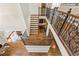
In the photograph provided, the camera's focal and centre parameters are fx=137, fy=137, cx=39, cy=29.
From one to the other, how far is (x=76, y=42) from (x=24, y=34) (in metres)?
3.97

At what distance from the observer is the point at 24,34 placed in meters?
6.78

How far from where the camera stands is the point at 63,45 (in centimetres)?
329

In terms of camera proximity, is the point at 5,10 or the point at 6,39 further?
the point at 6,39

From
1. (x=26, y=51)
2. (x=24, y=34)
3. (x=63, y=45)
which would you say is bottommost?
(x=26, y=51)

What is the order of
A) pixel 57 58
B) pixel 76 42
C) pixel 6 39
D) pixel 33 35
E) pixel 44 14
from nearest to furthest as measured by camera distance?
pixel 57 58 → pixel 76 42 → pixel 33 35 → pixel 6 39 → pixel 44 14

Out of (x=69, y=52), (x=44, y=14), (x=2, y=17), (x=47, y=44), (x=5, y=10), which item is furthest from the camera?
(x=44, y=14)

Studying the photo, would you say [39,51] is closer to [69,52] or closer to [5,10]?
[5,10]

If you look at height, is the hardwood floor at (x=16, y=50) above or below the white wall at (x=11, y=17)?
below

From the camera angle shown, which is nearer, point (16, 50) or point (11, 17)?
point (11, 17)

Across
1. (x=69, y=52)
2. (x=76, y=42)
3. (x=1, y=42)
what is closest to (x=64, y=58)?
(x=69, y=52)

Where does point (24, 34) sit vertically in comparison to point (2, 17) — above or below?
below

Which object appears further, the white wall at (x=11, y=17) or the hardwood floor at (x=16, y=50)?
the hardwood floor at (x=16, y=50)

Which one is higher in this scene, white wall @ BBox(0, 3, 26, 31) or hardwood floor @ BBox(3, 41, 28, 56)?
white wall @ BBox(0, 3, 26, 31)

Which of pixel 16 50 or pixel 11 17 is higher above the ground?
pixel 11 17
